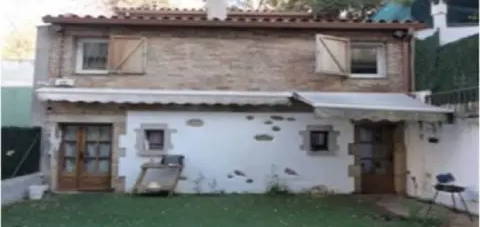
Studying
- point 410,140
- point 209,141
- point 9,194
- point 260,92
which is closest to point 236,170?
point 209,141

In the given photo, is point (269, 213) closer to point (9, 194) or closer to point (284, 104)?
point (284, 104)

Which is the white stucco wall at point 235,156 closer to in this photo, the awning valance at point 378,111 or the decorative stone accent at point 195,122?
the decorative stone accent at point 195,122

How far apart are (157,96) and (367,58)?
7.65 meters

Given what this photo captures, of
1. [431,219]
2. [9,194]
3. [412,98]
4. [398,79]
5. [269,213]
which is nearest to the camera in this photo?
[431,219]

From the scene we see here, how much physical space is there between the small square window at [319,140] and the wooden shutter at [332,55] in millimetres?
2239

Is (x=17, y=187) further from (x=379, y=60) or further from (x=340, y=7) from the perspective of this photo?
(x=340, y=7)

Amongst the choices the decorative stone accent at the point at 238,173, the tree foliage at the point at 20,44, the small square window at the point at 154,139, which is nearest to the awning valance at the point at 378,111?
the decorative stone accent at the point at 238,173

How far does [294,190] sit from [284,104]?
9.78 feet

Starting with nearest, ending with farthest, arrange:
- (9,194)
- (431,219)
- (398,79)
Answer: (431,219) → (9,194) → (398,79)

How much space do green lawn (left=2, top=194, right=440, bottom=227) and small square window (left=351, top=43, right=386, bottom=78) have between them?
4759 mm

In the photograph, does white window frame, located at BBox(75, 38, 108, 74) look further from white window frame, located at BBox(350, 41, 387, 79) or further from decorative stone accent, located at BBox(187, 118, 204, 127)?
white window frame, located at BBox(350, 41, 387, 79)

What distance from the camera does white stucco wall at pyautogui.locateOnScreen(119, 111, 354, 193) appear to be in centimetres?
1752

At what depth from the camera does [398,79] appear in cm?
1809

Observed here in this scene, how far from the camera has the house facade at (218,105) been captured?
17500 mm
